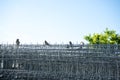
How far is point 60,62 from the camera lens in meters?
12.5

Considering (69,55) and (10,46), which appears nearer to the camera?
(69,55)

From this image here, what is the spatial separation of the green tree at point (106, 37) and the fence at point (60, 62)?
53.2 feet

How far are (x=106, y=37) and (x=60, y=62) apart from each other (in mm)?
17306

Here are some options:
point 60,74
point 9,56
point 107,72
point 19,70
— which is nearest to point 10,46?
point 9,56

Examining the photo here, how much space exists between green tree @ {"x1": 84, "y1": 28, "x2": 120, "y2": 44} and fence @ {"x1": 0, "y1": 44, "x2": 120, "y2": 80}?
638 inches

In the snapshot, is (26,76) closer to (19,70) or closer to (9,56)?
(19,70)

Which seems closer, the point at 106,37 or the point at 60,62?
the point at 60,62

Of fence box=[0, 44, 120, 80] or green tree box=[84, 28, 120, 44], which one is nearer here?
fence box=[0, 44, 120, 80]

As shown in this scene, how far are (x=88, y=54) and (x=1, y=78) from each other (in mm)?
6088

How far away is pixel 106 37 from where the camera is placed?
28344mm

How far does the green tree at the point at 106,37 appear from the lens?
27533 millimetres

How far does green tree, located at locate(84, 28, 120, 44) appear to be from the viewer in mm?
27533

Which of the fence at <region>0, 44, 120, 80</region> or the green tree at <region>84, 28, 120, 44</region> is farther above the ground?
the green tree at <region>84, 28, 120, 44</region>

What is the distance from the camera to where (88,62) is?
11.9 meters
